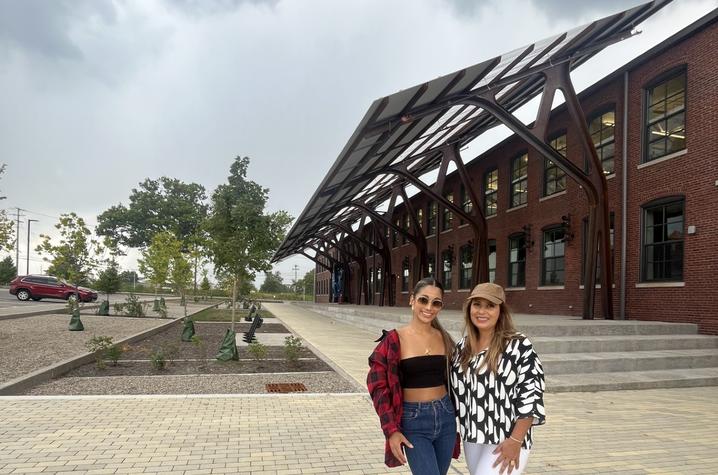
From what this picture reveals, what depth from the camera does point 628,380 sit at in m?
8.78

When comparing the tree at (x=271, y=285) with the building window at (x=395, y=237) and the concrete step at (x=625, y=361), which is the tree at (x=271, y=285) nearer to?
the building window at (x=395, y=237)

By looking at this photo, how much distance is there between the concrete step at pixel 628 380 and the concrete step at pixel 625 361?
0.52ft

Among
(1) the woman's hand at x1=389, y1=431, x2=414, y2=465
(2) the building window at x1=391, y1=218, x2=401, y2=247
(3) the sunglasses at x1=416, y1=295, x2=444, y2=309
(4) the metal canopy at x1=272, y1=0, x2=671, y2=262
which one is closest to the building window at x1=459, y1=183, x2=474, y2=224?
(4) the metal canopy at x1=272, y1=0, x2=671, y2=262

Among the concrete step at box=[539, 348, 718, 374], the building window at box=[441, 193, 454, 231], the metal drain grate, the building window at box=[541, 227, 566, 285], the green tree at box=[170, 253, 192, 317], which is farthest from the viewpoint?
the building window at box=[441, 193, 454, 231]

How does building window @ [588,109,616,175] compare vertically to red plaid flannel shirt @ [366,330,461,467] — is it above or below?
above

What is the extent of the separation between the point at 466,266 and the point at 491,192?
13.6ft

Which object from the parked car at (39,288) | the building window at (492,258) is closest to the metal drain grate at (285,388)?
the building window at (492,258)

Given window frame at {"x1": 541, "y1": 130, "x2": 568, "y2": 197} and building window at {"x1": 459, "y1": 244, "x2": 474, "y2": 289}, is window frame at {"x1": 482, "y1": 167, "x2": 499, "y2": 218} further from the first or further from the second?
window frame at {"x1": 541, "y1": 130, "x2": 568, "y2": 197}

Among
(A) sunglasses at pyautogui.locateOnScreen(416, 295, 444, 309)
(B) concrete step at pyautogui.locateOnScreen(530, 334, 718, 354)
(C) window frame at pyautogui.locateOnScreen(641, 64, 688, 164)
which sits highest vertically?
(C) window frame at pyautogui.locateOnScreen(641, 64, 688, 164)

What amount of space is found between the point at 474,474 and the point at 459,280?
2365 cm

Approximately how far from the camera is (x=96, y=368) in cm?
994

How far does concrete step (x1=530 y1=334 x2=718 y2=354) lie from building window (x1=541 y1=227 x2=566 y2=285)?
21.7 feet

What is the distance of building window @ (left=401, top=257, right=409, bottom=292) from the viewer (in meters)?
34.3

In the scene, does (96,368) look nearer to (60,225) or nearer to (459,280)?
(60,225)
